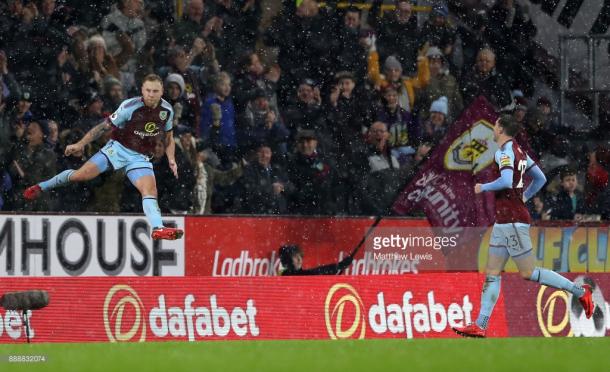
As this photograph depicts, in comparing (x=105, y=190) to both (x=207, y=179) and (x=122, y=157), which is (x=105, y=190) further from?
(x=122, y=157)

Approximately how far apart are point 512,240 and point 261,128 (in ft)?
17.7

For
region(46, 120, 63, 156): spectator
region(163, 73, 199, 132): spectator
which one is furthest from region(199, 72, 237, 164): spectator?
region(46, 120, 63, 156): spectator

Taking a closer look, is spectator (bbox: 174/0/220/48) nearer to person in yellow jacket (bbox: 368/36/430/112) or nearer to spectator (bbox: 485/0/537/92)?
person in yellow jacket (bbox: 368/36/430/112)

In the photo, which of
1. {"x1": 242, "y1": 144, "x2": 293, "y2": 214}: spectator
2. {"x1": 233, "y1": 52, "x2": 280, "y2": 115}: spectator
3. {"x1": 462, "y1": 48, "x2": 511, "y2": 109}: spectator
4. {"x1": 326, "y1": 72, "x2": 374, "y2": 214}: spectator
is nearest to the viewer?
{"x1": 242, "y1": 144, "x2": 293, "y2": 214}: spectator

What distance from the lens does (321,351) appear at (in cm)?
1126

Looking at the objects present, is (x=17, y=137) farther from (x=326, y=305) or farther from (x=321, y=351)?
(x=321, y=351)

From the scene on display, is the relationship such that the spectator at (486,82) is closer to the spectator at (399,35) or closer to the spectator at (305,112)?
the spectator at (399,35)

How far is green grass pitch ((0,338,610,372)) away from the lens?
32.5 feet

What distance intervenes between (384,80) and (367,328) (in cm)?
551

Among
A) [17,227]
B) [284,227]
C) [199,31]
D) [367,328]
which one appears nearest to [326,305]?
[367,328]

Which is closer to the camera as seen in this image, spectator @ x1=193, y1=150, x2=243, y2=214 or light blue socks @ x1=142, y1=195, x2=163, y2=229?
light blue socks @ x1=142, y1=195, x2=163, y2=229

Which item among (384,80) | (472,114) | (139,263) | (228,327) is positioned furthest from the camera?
(384,80)

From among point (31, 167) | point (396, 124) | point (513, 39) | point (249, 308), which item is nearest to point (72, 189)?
point (31, 167)

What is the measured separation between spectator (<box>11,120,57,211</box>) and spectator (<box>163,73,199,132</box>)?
1782mm
